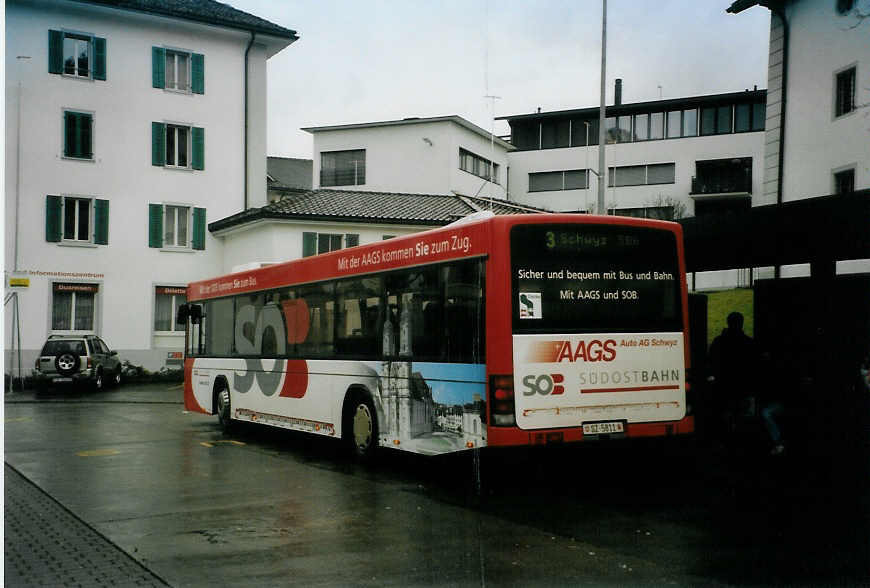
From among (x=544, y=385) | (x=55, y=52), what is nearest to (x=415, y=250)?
(x=544, y=385)

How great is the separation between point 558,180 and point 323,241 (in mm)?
29897

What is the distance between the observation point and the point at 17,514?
895cm

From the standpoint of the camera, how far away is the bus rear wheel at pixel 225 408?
56.0ft

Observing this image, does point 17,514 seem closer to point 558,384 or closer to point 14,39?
point 14,39

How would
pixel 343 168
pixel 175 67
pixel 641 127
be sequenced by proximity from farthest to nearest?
pixel 641 127, pixel 343 168, pixel 175 67

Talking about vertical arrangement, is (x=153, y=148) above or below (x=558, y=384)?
above

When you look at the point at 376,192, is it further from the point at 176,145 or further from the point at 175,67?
the point at 175,67

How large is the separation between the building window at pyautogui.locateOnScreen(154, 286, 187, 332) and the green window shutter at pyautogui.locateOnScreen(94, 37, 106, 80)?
935cm

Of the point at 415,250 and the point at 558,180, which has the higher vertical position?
the point at 558,180

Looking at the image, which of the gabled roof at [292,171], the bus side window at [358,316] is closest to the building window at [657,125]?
the gabled roof at [292,171]

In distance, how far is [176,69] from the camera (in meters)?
24.7

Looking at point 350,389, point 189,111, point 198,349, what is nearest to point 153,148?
point 189,111

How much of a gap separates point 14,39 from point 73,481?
525cm

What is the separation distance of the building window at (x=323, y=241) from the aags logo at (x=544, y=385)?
24.4 meters
